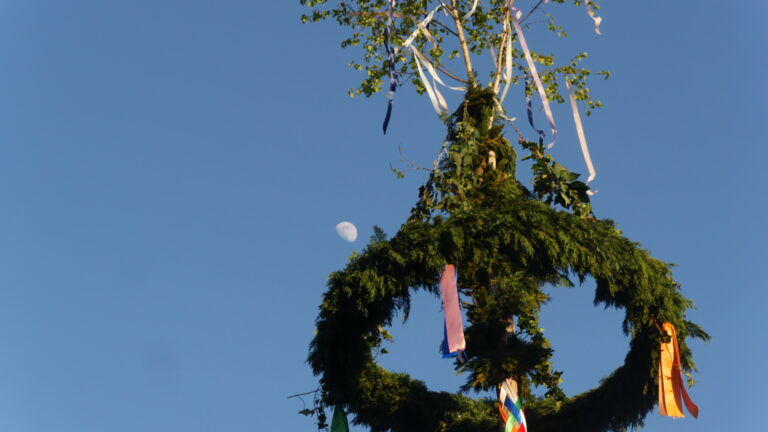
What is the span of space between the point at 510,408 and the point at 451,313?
1570 mm

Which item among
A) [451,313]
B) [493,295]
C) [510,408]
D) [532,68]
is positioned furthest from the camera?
[532,68]

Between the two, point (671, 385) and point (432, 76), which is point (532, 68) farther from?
point (671, 385)

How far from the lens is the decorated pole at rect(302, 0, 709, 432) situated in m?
15.0

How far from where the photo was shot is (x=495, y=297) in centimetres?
1579

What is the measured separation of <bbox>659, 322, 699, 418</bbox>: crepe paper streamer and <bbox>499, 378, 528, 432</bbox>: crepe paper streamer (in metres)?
1.77

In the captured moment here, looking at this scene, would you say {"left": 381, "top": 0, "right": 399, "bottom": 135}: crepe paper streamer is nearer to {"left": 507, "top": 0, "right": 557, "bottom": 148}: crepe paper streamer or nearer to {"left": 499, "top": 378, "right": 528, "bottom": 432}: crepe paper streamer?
{"left": 507, "top": 0, "right": 557, "bottom": 148}: crepe paper streamer

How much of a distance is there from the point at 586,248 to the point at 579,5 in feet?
20.2

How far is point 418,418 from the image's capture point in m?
16.3

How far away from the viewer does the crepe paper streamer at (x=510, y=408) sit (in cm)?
1505

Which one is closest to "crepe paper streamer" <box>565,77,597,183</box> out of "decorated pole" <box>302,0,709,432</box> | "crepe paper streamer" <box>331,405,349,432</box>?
"decorated pole" <box>302,0,709,432</box>

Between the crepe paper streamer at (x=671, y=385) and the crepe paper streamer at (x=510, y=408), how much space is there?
5.82 feet

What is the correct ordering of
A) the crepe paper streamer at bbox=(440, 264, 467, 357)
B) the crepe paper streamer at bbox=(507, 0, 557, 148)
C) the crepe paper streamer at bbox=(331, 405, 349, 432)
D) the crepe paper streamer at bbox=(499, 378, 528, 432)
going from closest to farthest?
the crepe paper streamer at bbox=(440, 264, 467, 357) < the crepe paper streamer at bbox=(499, 378, 528, 432) < the crepe paper streamer at bbox=(331, 405, 349, 432) < the crepe paper streamer at bbox=(507, 0, 557, 148)

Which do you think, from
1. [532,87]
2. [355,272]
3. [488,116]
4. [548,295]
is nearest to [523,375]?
[548,295]

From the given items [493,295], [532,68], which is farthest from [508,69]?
[493,295]
